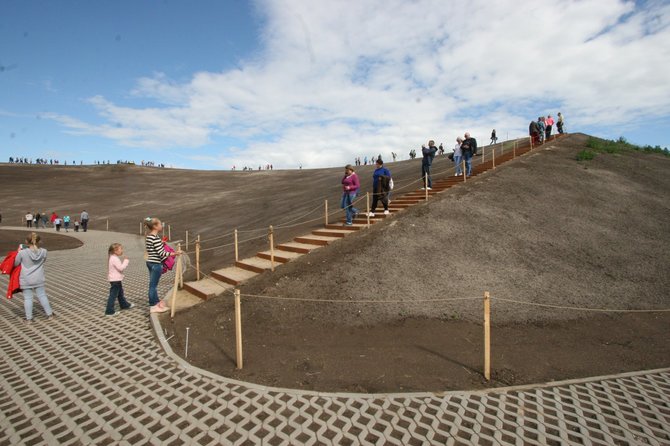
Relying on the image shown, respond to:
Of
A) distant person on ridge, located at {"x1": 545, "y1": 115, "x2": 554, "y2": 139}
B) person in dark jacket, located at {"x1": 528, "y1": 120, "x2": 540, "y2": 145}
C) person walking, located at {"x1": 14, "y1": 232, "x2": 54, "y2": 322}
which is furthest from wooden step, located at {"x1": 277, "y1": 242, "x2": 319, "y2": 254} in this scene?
distant person on ridge, located at {"x1": 545, "y1": 115, "x2": 554, "y2": 139}

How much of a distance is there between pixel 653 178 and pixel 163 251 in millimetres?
17868

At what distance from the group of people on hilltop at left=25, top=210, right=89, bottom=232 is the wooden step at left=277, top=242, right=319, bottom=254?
27202 millimetres

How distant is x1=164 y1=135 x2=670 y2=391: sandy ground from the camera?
16.5 ft

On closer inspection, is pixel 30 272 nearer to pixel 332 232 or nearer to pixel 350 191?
pixel 332 232

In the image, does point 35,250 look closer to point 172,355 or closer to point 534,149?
point 172,355

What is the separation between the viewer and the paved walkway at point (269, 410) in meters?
3.47

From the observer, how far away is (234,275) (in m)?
8.78

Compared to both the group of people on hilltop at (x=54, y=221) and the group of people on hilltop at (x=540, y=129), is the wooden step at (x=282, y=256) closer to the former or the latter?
the group of people on hilltop at (x=540, y=129)

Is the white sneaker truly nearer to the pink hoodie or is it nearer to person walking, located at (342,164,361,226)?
the pink hoodie

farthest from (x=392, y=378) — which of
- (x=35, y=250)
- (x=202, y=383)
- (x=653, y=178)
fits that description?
(x=653, y=178)

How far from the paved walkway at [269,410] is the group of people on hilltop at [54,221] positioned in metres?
29.1

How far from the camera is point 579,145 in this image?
17.7 metres

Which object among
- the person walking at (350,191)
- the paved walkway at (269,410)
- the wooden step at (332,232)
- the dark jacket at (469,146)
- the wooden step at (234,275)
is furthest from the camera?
the dark jacket at (469,146)

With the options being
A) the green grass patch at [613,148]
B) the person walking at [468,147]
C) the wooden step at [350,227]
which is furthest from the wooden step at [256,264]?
the green grass patch at [613,148]
